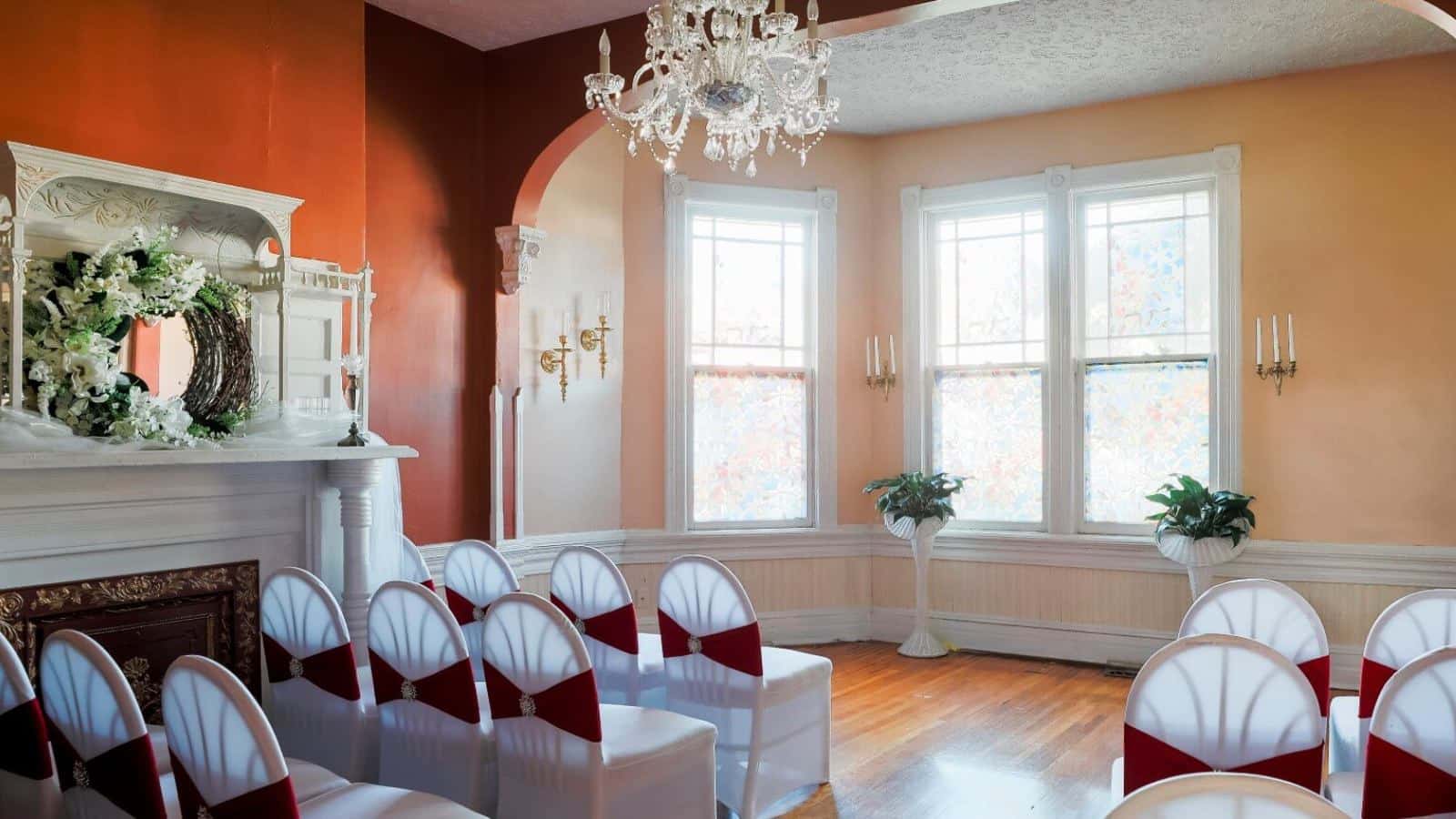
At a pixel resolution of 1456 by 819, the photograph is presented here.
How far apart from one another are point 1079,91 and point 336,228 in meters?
3.88

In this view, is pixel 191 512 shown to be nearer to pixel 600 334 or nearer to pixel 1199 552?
pixel 600 334

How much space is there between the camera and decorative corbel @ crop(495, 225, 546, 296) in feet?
16.8

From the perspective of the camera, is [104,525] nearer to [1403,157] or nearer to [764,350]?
[764,350]

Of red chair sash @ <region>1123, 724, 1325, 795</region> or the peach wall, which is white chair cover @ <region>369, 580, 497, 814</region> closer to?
red chair sash @ <region>1123, 724, 1325, 795</region>

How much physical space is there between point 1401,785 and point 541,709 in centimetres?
180

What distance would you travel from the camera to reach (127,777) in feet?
6.78

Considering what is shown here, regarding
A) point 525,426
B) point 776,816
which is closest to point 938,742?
point 776,816

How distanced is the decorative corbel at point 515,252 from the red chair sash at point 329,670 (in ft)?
8.12

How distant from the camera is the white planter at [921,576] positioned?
6.09 m

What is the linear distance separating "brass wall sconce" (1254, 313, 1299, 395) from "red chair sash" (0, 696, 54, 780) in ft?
17.7

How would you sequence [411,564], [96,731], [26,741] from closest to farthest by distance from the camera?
[96,731] < [26,741] < [411,564]

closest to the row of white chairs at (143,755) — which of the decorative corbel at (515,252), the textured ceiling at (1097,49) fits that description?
the decorative corbel at (515,252)

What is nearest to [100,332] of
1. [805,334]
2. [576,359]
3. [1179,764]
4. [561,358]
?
[561,358]

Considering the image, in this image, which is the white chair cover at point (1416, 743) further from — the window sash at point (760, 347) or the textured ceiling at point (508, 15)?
the window sash at point (760, 347)
